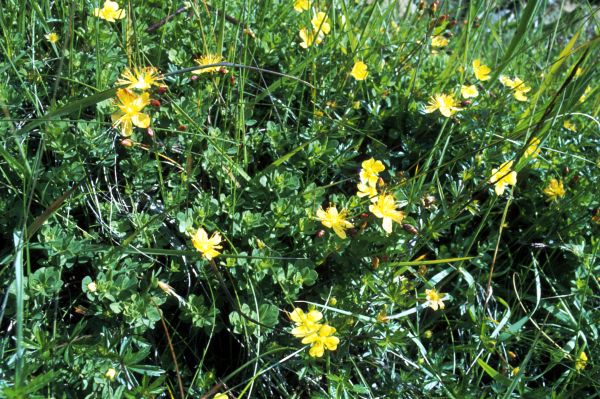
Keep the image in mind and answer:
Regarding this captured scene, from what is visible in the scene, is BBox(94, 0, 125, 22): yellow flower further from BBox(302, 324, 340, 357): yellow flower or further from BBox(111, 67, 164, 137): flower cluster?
BBox(302, 324, 340, 357): yellow flower

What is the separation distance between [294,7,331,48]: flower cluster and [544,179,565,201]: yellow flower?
1020mm

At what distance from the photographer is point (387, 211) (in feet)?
6.46

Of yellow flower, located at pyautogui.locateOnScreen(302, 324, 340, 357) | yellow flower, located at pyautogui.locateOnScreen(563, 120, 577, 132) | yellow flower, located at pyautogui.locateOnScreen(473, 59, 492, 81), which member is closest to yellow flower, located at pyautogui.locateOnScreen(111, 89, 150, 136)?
yellow flower, located at pyautogui.locateOnScreen(302, 324, 340, 357)

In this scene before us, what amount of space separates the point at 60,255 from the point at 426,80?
5.26 feet

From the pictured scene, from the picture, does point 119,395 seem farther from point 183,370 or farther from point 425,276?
point 425,276

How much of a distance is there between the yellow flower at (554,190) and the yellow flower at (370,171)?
71 cm

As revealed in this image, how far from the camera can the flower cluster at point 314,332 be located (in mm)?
1806

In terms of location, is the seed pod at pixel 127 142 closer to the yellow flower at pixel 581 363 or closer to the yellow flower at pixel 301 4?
the yellow flower at pixel 301 4

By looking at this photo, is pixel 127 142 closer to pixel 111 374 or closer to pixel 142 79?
pixel 142 79

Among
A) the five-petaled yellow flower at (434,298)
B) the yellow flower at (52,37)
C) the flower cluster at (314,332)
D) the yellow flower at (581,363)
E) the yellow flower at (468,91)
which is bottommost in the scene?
the yellow flower at (581,363)

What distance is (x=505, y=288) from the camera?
2.42m

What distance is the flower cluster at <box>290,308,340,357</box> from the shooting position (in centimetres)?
181

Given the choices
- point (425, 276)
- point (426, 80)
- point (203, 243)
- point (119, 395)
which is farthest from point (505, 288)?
point (119, 395)

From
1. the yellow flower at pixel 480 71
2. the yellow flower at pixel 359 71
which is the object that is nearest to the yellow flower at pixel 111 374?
the yellow flower at pixel 359 71
